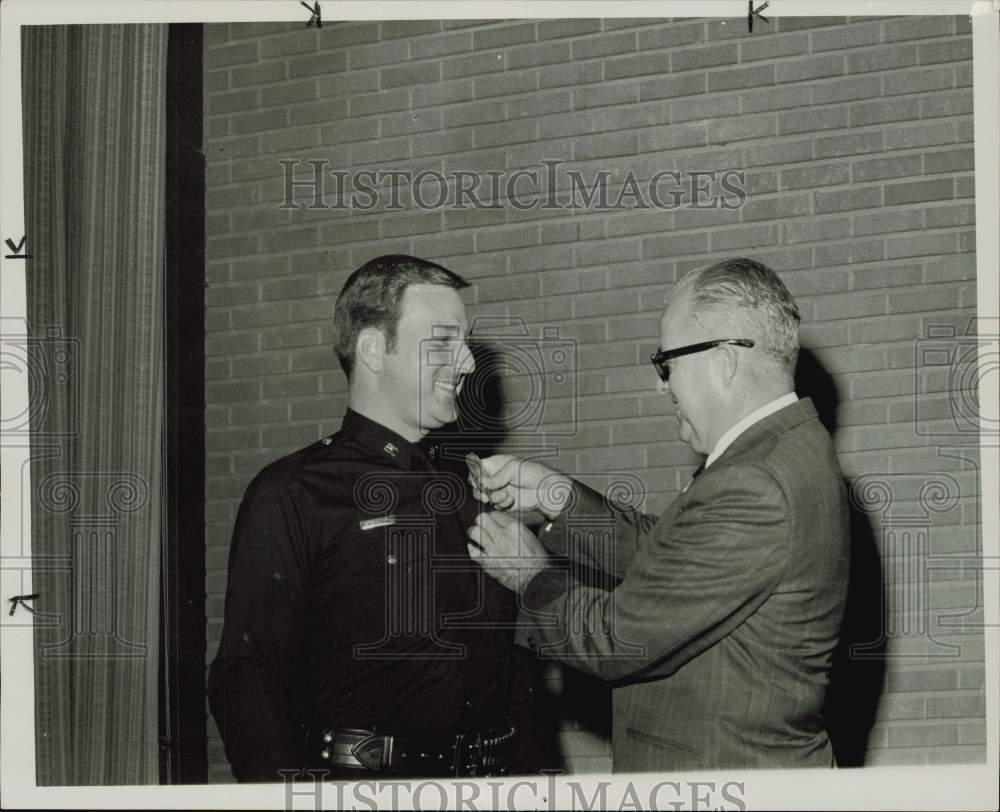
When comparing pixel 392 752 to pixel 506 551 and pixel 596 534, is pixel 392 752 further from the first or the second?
pixel 596 534

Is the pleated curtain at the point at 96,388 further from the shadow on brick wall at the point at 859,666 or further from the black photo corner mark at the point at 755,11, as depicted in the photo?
the shadow on brick wall at the point at 859,666

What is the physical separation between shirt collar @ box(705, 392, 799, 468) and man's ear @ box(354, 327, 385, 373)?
0.93 metres

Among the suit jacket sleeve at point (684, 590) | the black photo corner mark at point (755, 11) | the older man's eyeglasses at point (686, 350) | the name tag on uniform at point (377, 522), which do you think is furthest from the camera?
the black photo corner mark at point (755, 11)

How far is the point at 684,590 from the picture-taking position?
304 centimetres

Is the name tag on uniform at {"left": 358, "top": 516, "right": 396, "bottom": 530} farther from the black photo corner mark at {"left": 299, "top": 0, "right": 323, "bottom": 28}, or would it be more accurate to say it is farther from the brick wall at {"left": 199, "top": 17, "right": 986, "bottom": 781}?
the black photo corner mark at {"left": 299, "top": 0, "right": 323, "bottom": 28}

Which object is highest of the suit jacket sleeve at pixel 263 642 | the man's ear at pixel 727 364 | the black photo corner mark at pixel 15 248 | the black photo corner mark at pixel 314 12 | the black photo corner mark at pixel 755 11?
the black photo corner mark at pixel 755 11

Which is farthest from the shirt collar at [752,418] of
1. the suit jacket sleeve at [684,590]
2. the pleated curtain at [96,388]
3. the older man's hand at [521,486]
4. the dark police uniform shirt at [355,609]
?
the pleated curtain at [96,388]

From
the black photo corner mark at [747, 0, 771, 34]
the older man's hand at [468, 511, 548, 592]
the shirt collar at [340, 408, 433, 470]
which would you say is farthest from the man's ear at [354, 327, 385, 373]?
the black photo corner mark at [747, 0, 771, 34]

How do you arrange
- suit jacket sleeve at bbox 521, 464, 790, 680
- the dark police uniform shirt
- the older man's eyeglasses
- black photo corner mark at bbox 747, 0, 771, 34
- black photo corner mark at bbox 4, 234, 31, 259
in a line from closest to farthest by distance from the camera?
1. suit jacket sleeve at bbox 521, 464, 790, 680
2. the older man's eyeglasses
3. the dark police uniform shirt
4. black photo corner mark at bbox 4, 234, 31, 259
5. black photo corner mark at bbox 747, 0, 771, 34

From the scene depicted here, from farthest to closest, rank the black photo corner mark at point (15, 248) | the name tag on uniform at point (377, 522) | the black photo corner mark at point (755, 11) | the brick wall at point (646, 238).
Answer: the brick wall at point (646, 238), the black photo corner mark at point (755, 11), the black photo corner mark at point (15, 248), the name tag on uniform at point (377, 522)

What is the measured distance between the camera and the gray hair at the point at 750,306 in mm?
3102

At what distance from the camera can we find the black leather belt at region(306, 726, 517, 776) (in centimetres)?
321

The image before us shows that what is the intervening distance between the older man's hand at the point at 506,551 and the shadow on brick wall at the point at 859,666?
3.51ft

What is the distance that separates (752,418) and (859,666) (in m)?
1.18
